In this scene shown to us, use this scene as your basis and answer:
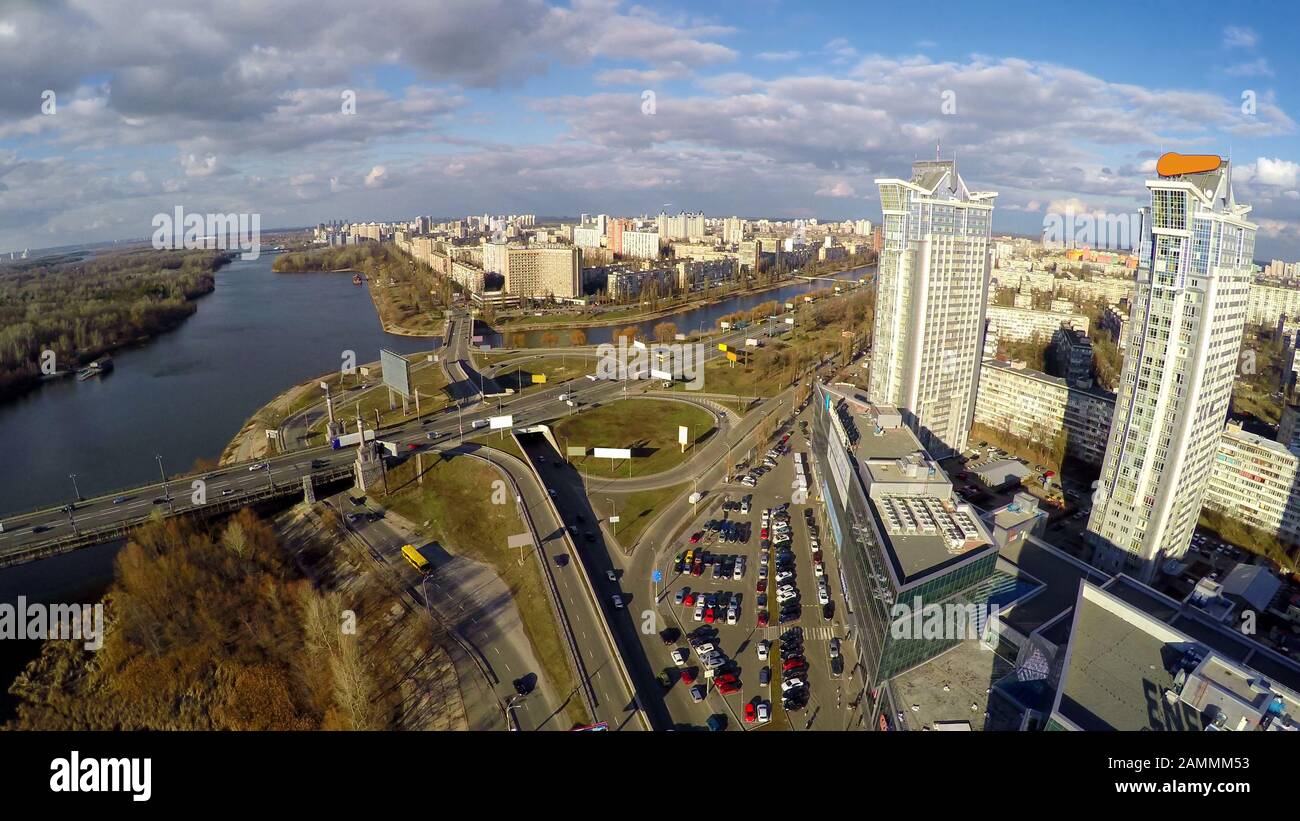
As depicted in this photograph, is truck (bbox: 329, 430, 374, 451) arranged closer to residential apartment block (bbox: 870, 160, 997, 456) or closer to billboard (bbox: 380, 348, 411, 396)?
billboard (bbox: 380, 348, 411, 396)

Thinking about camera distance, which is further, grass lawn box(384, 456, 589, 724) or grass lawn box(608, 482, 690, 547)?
grass lawn box(608, 482, 690, 547)

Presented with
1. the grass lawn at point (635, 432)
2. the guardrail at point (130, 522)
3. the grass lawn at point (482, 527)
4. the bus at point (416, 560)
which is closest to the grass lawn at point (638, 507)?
the grass lawn at point (635, 432)

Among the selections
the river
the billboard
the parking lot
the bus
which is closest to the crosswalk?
the parking lot

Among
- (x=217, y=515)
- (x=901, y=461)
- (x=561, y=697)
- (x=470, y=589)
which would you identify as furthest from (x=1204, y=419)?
(x=217, y=515)

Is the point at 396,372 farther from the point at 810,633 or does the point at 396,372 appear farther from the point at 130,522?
the point at 810,633

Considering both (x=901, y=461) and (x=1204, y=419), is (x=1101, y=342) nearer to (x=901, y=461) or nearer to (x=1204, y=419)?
(x=1204, y=419)

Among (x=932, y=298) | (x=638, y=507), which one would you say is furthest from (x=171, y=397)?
(x=932, y=298)
